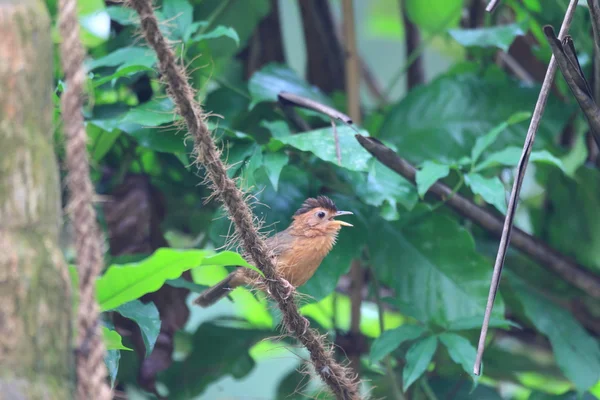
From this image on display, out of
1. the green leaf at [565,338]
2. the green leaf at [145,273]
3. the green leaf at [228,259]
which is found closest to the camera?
the green leaf at [145,273]

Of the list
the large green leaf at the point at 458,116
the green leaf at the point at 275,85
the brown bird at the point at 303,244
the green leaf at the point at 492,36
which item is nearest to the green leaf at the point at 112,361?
the brown bird at the point at 303,244

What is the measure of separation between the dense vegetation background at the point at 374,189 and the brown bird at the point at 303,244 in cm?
7

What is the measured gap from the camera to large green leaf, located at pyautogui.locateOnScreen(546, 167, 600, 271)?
3471 millimetres

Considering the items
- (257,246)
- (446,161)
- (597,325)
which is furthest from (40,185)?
(597,325)

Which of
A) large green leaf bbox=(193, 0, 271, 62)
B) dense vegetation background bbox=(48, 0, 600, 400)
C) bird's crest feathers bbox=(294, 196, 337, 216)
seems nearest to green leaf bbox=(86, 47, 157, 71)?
dense vegetation background bbox=(48, 0, 600, 400)

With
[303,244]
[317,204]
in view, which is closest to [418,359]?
[303,244]

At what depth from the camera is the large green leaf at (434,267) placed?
2.93 m

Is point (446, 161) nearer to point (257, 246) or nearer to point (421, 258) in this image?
point (421, 258)

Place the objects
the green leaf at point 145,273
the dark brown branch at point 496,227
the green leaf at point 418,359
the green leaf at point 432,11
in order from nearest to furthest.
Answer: the green leaf at point 145,273 < the green leaf at point 418,359 < the dark brown branch at point 496,227 < the green leaf at point 432,11

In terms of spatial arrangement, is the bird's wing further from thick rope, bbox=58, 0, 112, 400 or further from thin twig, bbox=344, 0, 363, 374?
thick rope, bbox=58, 0, 112, 400

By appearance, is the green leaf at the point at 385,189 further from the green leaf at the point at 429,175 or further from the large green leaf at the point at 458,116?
the large green leaf at the point at 458,116

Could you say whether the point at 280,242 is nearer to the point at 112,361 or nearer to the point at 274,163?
the point at 274,163

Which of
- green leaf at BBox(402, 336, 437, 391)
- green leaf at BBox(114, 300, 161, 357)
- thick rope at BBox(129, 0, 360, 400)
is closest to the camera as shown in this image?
thick rope at BBox(129, 0, 360, 400)

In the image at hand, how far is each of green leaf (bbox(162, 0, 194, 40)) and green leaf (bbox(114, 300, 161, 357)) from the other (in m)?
1.20
